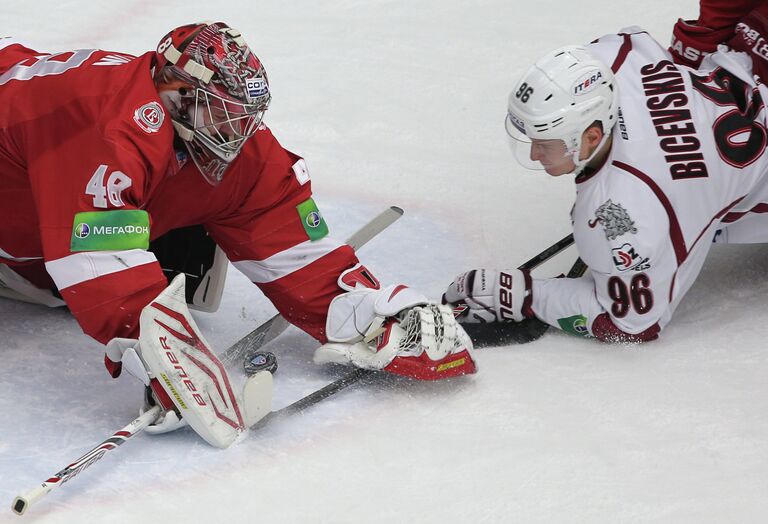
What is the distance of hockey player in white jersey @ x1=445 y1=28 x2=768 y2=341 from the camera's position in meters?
3.20

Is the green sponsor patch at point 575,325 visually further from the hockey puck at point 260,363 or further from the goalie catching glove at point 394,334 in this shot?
the hockey puck at point 260,363

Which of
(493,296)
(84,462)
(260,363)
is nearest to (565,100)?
(493,296)

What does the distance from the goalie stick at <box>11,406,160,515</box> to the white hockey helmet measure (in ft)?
4.21

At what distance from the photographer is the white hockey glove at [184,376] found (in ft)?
8.75

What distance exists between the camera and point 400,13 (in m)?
6.36

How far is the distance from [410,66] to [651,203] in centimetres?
270

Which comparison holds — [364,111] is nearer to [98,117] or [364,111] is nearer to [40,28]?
[40,28]

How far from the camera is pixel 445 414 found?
3023 millimetres

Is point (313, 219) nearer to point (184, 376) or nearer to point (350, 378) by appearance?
point (350, 378)

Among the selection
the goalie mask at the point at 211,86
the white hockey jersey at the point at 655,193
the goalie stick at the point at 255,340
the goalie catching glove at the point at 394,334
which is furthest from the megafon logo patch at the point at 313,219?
the white hockey jersey at the point at 655,193

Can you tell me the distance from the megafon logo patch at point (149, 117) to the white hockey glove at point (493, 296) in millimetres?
1146

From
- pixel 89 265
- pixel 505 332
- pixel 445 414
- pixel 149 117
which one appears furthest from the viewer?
pixel 505 332

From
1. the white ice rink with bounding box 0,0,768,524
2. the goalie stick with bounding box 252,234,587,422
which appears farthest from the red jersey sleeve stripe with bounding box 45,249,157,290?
the goalie stick with bounding box 252,234,587,422

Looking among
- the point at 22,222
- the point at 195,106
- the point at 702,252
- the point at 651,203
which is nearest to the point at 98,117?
the point at 195,106
